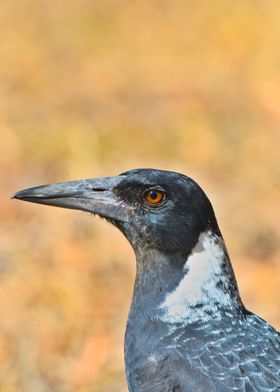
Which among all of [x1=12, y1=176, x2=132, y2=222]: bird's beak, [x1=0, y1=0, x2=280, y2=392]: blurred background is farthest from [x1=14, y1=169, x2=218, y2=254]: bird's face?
[x1=0, y1=0, x2=280, y2=392]: blurred background

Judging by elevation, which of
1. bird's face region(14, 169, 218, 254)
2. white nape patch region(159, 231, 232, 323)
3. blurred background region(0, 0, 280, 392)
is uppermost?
blurred background region(0, 0, 280, 392)

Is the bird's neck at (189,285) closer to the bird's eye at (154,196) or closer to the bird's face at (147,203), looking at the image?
the bird's face at (147,203)

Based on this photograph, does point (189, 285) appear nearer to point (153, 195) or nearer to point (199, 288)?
point (199, 288)

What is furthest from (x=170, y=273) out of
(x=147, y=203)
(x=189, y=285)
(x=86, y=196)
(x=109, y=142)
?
(x=109, y=142)

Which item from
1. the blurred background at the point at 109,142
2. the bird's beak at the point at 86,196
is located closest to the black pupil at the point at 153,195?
the bird's beak at the point at 86,196

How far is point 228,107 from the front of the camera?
11961 mm

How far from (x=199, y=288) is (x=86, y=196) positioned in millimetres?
706

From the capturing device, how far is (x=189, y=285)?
556cm

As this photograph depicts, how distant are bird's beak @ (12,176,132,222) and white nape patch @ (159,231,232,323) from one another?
410 millimetres

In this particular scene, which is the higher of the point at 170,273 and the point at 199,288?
the point at 170,273

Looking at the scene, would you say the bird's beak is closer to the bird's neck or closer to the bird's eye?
the bird's eye

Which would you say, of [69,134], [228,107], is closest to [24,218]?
[69,134]

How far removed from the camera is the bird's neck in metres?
5.52

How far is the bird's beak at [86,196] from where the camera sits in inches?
222
